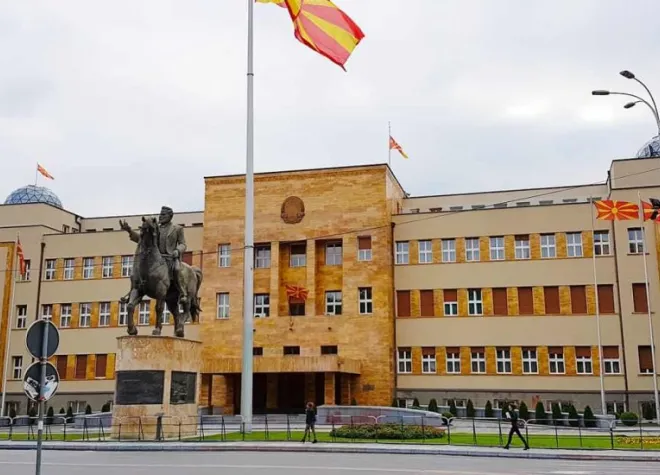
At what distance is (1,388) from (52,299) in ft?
23.7

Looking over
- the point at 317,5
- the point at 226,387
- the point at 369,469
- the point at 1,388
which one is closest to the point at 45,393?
the point at 369,469

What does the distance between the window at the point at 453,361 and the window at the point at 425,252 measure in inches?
238

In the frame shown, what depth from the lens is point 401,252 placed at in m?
51.8

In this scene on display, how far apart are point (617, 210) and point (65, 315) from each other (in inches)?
1546

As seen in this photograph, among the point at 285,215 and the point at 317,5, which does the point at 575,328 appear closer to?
the point at 285,215

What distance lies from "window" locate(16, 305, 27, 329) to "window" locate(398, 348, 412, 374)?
2829 cm

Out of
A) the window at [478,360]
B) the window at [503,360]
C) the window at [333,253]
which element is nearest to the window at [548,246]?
the window at [503,360]

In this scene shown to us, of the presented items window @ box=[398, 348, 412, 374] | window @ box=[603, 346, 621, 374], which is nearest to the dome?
window @ box=[603, 346, 621, 374]

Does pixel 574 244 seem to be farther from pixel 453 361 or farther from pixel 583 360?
pixel 453 361

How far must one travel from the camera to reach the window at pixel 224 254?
53.1 metres

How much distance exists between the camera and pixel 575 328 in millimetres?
47281

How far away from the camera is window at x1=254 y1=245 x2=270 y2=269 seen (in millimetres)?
52875

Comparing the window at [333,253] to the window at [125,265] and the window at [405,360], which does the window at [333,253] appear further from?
the window at [125,265]

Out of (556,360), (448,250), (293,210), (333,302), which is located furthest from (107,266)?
(556,360)
